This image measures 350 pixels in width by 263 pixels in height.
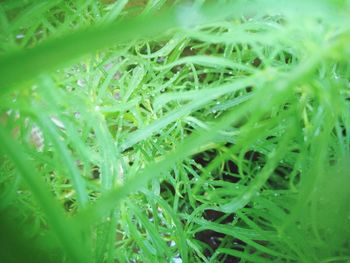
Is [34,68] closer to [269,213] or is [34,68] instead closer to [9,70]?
[9,70]

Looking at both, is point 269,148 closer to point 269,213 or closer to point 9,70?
point 269,213

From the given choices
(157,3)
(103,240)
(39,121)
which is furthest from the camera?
(157,3)

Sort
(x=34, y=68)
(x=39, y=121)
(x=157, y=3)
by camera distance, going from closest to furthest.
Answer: (x=34, y=68) → (x=39, y=121) → (x=157, y=3)

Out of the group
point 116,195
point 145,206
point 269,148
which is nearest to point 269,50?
point 269,148

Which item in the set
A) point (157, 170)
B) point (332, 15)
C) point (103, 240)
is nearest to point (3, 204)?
point (103, 240)

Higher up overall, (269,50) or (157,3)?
(157,3)

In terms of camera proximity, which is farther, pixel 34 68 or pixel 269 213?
pixel 269 213

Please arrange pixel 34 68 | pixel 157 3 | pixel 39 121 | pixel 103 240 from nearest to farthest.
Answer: pixel 34 68
pixel 39 121
pixel 103 240
pixel 157 3

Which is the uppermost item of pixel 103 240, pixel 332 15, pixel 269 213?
pixel 332 15

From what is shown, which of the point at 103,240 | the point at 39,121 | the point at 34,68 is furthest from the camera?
the point at 103,240
